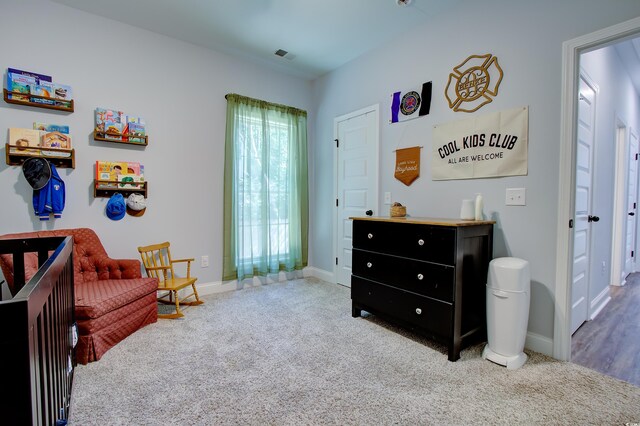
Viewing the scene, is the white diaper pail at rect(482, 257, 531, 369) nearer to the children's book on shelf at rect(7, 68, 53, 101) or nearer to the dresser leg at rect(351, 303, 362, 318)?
the dresser leg at rect(351, 303, 362, 318)

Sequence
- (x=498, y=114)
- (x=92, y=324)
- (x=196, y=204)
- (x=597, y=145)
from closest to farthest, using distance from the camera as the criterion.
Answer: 1. (x=92, y=324)
2. (x=498, y=114)
3. (x=597, y=145)
4. (x=196, y=204)

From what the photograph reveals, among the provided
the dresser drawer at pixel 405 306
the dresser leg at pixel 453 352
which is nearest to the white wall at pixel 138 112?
the dresser drawer at pixel 405 306

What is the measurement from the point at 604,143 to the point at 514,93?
60.8 inches

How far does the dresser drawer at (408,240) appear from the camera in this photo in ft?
7.00

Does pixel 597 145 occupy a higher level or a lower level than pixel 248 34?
lower

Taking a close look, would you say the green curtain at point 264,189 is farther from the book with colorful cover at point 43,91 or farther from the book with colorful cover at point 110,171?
the book with colorful cover at point 43,91

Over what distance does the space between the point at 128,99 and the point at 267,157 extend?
1.58m

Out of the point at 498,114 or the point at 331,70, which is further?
the point at 331,70

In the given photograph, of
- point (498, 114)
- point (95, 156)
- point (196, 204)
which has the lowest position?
point (196, 204)

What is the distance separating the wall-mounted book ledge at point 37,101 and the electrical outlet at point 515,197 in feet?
12.6

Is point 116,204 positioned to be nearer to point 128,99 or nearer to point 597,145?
point 128,99

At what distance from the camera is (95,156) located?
9.51ft

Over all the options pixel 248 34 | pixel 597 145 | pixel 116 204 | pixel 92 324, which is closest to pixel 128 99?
pixel 116 204

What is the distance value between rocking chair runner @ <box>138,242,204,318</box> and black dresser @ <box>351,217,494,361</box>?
179cm
